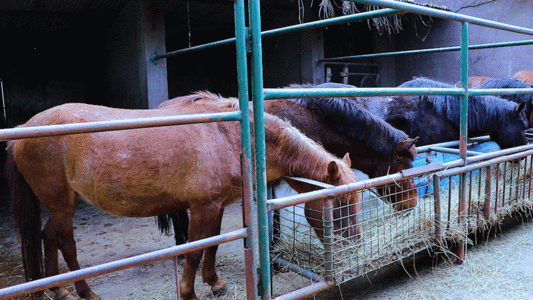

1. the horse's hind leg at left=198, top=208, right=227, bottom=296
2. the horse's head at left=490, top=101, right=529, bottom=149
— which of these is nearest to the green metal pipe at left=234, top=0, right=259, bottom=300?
the horse's hind leg at left=198, top=208, right=227, bottom=296

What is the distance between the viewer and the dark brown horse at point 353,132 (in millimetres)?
3264

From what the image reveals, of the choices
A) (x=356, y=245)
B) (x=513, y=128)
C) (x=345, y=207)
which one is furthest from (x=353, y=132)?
(x=513, y=128)

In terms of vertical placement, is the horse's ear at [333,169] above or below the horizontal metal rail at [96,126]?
below

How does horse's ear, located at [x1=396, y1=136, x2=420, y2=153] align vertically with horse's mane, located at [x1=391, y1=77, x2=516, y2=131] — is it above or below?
below

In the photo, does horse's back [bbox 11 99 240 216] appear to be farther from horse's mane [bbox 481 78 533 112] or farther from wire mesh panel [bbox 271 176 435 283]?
horse's mane [bbox 481 78 533 112]

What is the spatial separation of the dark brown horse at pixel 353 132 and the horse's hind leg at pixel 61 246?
6.17 ft

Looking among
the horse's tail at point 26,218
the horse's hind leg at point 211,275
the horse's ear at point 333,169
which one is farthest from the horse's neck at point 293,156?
the horse's tail at point 26,218

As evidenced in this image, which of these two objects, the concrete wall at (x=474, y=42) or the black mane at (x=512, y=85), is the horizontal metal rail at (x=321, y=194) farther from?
the concrete wall at (x=474, y=42)

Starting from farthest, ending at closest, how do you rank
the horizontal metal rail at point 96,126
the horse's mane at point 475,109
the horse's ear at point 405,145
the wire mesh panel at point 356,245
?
the horse's mane at point 475,109, the horse's ear at point 405,145, the wire mesh panel at point 356,245, the horizontal metal rail at point 96,126

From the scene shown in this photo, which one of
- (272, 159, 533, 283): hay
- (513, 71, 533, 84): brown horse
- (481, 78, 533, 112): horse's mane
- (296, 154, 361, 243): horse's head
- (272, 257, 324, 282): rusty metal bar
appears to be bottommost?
(272, 257, 324, 282): rusty metal bar

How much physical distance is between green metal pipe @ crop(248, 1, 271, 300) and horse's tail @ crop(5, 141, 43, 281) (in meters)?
1.65

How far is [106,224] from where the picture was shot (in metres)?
4.27

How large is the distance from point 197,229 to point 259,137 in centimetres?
89

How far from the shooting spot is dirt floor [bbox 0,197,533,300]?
235cm
